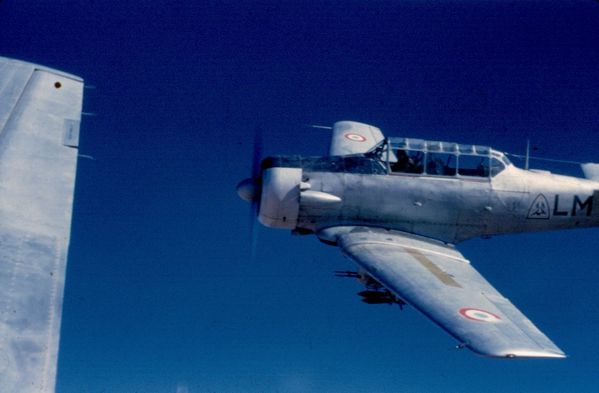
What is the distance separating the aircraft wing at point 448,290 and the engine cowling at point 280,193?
1.46 metres

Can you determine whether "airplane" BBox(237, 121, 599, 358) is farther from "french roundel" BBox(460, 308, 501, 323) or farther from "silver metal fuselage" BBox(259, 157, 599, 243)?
"french roundel" BBox(460, 308, 501, 323)

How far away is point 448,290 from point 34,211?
825 centimetres

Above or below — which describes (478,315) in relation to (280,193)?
below

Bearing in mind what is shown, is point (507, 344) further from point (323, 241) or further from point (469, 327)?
point (323, 241)

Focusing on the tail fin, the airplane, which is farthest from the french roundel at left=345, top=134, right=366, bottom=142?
the tail fin

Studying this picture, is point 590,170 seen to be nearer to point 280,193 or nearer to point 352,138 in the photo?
point 352,138

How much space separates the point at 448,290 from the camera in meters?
14.5

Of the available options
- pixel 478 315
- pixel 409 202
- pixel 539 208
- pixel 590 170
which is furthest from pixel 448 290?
pixel 590 170

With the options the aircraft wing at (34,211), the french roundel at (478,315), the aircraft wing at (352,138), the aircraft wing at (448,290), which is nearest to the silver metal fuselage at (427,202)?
the aircraft wing at (448,290)

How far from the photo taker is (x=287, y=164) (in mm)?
17031

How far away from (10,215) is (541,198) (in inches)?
520

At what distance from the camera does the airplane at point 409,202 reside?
54.2ft

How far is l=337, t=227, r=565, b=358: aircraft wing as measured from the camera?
11.9 meters

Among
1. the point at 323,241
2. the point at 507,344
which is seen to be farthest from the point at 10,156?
the point at 507,344
